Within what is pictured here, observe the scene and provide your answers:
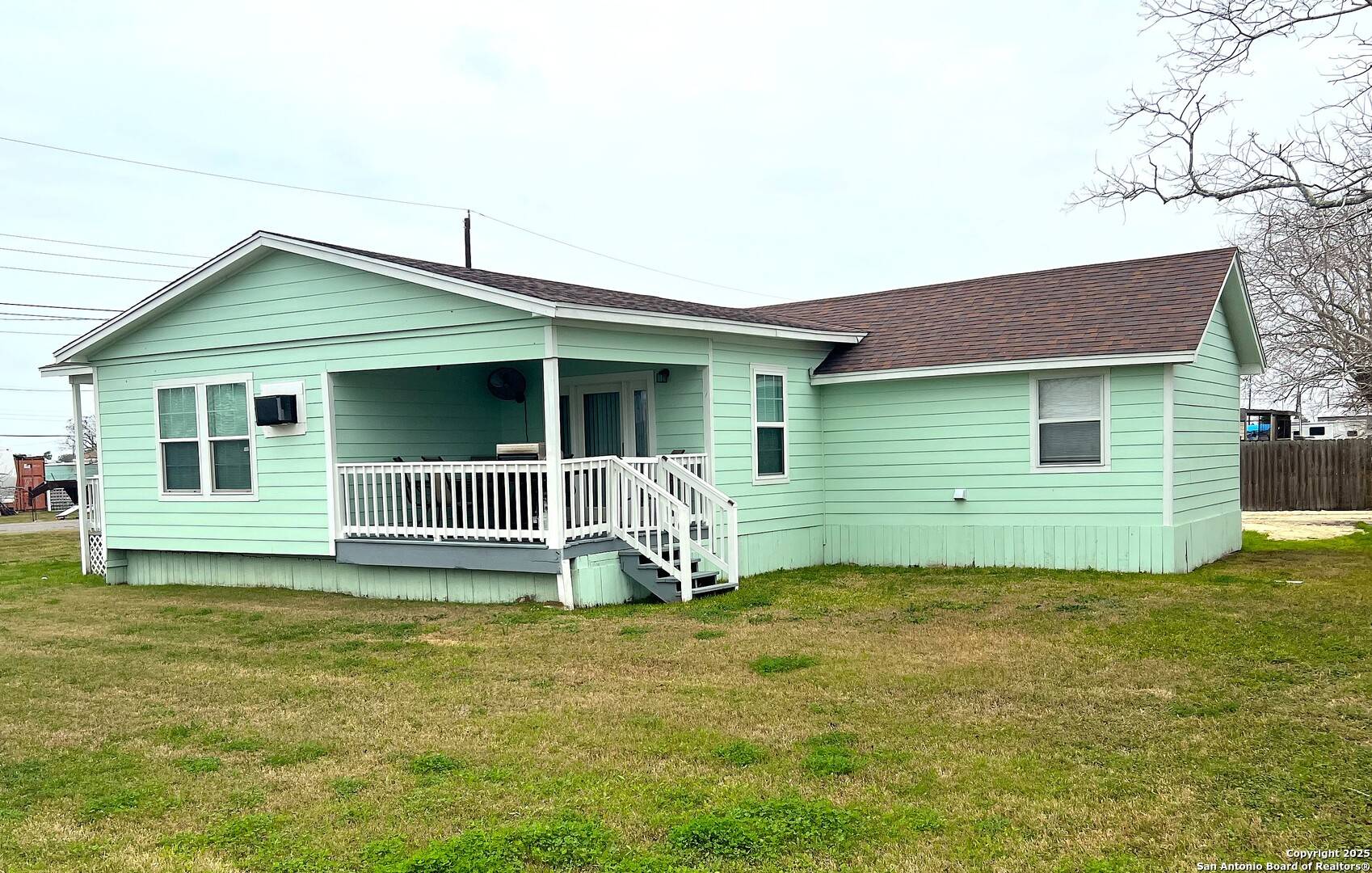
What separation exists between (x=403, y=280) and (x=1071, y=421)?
788 centimetres

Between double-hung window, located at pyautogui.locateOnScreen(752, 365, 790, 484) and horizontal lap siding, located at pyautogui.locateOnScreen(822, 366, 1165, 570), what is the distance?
39.2 inches

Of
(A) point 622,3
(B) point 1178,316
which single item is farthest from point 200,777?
(A) point 622,3

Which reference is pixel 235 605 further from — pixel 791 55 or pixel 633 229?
pixel 633 229

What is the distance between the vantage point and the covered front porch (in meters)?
10.7

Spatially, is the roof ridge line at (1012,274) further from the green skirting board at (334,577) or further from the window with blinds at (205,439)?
the window with blinds at (205,439)

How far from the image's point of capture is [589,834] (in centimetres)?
426

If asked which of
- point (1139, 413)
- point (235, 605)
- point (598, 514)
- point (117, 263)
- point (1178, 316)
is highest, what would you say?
point (117, 263)

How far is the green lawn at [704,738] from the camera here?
418 cm

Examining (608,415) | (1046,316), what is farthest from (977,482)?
(608,415)

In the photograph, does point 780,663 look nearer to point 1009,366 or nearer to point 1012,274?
point 1009,366

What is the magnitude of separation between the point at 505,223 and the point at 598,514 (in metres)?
25.7

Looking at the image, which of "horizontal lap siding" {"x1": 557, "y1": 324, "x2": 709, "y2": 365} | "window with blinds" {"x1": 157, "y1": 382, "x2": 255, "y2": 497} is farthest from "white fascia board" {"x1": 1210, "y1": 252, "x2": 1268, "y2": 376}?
"window with blinds" {"x1": 157, "y1": 382, "x2": 255, "y2": 497}

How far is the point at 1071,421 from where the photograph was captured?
41.5 feet

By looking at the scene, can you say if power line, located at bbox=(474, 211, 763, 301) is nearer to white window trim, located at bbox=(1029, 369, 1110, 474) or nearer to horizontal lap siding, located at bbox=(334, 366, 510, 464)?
horizontal lap siding, located at bbox=(334, 366, 510, 464)
